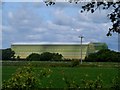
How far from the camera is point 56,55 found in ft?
260

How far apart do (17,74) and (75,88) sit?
1236 millimetres

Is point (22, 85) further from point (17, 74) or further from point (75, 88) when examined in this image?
point (75, 88)

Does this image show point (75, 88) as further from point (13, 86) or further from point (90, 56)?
point (90, 56)

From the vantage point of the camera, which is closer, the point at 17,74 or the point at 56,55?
the point at 17,74

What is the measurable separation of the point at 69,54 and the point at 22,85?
84743mm

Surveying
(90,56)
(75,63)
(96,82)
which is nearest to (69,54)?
(90,56)

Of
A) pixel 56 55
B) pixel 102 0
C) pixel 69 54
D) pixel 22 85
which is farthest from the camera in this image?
pixel 69 54

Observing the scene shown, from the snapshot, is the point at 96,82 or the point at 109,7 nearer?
the point at 109,7

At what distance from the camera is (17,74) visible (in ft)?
23.5

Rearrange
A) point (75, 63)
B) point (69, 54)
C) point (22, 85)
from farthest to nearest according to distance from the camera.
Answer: point (69, 54)
point (75, 63)
point (22, 85)

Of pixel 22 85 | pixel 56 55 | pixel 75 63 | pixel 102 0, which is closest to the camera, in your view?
pixel 102 0

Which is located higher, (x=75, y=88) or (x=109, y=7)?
(x=109, y=7)

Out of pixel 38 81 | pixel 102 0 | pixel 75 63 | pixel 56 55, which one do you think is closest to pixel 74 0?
pixel 102 0

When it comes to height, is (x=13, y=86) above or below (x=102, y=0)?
below
